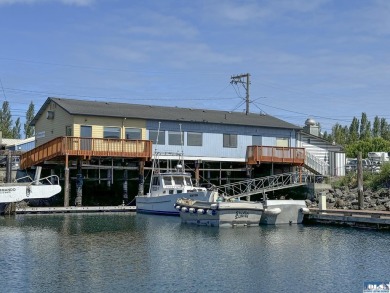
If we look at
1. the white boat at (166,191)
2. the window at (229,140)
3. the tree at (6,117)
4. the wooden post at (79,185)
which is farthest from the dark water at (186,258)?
the tree at (6,117)

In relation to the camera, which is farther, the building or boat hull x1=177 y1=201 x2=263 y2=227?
the building

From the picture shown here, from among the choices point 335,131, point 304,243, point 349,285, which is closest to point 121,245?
point 304,243

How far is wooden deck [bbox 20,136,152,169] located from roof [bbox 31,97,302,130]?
86.5 inches

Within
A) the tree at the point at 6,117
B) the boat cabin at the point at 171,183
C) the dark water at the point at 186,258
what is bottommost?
the dark water at the point at 186,258

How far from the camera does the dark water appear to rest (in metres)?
17.5

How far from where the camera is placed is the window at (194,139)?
4606cm

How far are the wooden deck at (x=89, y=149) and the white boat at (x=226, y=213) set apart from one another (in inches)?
390

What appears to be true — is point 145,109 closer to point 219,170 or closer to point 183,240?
point 219,170

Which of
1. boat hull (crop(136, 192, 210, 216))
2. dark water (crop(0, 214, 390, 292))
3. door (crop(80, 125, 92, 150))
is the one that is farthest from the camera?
door (crop(80, 125, 92, 150))

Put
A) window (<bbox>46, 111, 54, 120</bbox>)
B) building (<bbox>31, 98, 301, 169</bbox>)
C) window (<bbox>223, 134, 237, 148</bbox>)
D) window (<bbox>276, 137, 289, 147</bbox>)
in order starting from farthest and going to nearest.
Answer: window (<bbox>276, 137, 289, 147</bbox>) < window (<bbox>223, 134, 237, 148</bbox>) < window (<bbox>46, 111, 54, 120</bbox>) < building (<bbox>31, 98, 301, 169</bbox>)

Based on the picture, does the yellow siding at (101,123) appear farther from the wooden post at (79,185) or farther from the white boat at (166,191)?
the white boat at (166,191)

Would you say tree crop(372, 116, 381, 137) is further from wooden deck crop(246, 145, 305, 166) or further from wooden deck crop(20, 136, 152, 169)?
wooden deck crop(20, 136, 152, 169)

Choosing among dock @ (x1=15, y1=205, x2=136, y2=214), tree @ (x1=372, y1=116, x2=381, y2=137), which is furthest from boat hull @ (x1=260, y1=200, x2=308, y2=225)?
tree @ (x1=372, y1=116, x2=381, y2=137)

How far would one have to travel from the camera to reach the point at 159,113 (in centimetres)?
4678
